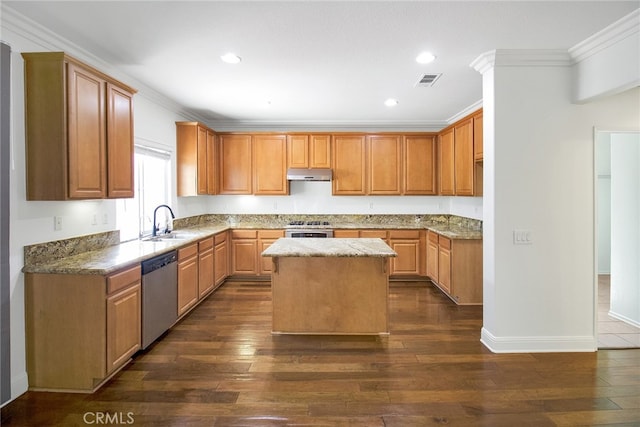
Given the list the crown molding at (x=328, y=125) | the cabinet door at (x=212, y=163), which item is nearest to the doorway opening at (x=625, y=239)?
the crown molding at (x=328, y=125)

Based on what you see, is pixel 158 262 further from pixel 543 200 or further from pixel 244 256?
pixel 543 200

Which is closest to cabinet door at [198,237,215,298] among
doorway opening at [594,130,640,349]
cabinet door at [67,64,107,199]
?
cabinet door at [67,64,107,199]

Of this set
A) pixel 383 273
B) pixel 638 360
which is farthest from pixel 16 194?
pixel 638 360

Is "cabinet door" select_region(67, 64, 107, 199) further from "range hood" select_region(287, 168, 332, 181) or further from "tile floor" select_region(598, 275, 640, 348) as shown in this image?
"tile floor" select_region(598, 275, 640, 348)

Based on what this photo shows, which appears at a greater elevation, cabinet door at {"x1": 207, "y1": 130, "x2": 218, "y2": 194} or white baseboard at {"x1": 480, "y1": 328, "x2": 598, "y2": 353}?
cabinet door at {"x1": 207, "y1": 130, "x2": 218, "y2": 194}

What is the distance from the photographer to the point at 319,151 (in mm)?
5746

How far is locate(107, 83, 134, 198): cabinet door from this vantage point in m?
2.86

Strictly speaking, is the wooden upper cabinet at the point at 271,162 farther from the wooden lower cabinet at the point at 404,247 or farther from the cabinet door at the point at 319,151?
the wooden lower cabinet at the point at 404,247

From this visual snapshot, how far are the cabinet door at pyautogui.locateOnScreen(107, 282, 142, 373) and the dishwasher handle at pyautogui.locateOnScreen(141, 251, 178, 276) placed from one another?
0.58 feet

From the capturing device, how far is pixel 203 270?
14.5ft

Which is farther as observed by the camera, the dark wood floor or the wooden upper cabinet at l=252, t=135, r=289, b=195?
the wooden upper cabinet at l=252, t=135, r=289, b=195

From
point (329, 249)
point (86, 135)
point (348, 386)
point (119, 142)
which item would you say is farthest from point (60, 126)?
point (348, 386)

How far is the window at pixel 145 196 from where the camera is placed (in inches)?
148

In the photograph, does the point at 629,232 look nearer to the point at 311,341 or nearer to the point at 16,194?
the point at 311,341
